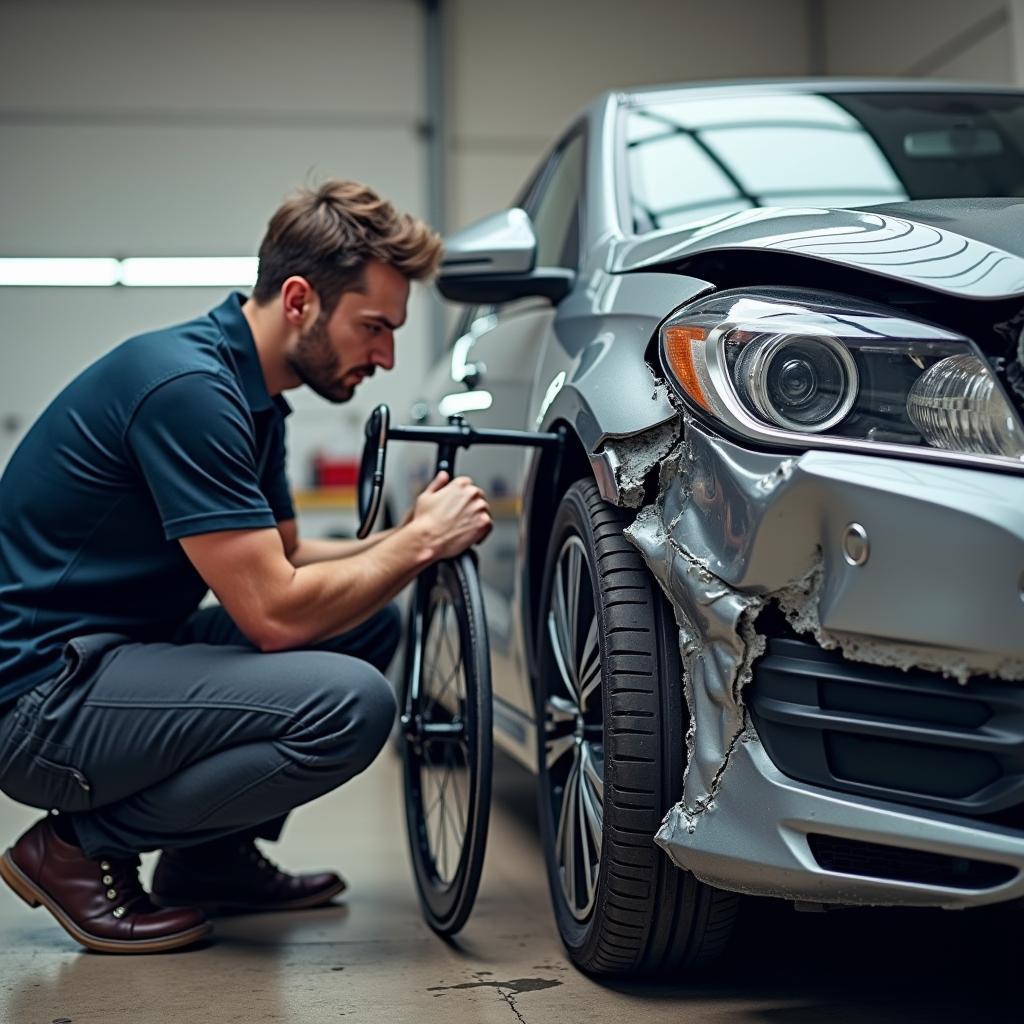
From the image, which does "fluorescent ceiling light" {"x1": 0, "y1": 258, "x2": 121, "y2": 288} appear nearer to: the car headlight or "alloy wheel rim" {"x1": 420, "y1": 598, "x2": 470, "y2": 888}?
"alloy wheel rim" {"x1": 420, "y1": 598, "x2": 470, "y2": 888}

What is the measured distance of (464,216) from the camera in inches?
290

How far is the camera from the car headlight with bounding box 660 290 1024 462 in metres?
1.29

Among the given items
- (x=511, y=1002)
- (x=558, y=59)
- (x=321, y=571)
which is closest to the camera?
(x=511, y=1002)

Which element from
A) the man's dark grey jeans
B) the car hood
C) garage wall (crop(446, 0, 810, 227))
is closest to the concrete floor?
the man's dark grey jeans

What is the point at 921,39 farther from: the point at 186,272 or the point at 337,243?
the point at 337,243

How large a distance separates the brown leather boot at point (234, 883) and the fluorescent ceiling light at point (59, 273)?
5.45 metres

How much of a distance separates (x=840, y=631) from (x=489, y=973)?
2.65 ft

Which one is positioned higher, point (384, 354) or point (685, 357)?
point (384, 354)

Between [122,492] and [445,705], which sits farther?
[445,705]

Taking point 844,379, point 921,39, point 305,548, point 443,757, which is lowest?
point 443,757

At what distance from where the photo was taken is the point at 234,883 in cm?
228

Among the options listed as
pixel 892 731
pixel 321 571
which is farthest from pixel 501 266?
pixel 892 731

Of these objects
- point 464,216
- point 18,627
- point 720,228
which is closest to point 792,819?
point 720,228

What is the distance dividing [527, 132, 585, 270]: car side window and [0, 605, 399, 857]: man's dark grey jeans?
2.63 ft
